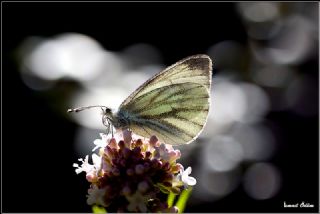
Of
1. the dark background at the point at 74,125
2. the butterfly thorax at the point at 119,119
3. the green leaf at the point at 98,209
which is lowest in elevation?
the dark background at the point at 74,125

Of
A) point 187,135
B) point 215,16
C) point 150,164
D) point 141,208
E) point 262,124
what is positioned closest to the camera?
point 141,208

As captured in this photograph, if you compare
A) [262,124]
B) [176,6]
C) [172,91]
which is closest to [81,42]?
[176,6]

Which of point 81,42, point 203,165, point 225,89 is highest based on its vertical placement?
point 81,42

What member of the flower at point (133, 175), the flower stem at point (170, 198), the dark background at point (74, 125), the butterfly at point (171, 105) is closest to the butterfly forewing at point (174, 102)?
the butterfly at point (171, 105)

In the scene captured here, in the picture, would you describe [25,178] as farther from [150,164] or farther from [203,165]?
[150,164]

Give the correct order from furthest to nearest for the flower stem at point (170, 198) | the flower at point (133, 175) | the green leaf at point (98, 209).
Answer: the flower stem at point (170, 198), the flower at point (133, 175), the green leaf at point (98, 209)

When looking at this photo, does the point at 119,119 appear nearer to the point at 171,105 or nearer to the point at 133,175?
the point at 171,105

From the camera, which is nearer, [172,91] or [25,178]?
[172,91]

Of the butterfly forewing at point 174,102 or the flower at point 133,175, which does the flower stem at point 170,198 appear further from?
the butterfly forewing at point 174,102
